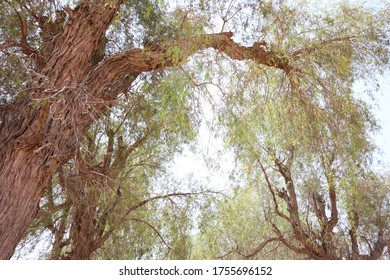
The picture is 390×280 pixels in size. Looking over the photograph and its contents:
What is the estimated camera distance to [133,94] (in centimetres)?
507

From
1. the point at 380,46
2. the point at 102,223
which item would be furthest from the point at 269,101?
the point at 102,223

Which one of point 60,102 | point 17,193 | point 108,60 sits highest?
point 108,60

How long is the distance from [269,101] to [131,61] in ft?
4.46

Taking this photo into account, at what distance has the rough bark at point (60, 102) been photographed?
11.7 ft

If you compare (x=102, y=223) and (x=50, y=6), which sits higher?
(x=50, y=6)

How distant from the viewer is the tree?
3.66m

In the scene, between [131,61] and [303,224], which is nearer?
[131,61]

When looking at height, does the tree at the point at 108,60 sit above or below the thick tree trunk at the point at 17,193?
above

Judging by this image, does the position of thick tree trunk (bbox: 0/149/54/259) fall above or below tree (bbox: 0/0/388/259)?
below

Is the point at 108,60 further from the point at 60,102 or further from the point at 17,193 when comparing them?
the point at 17,193

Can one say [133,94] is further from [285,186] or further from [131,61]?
[285,186]

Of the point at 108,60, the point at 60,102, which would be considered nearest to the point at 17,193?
the point at 60,102

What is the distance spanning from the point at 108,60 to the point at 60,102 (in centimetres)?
75

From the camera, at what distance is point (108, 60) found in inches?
170
